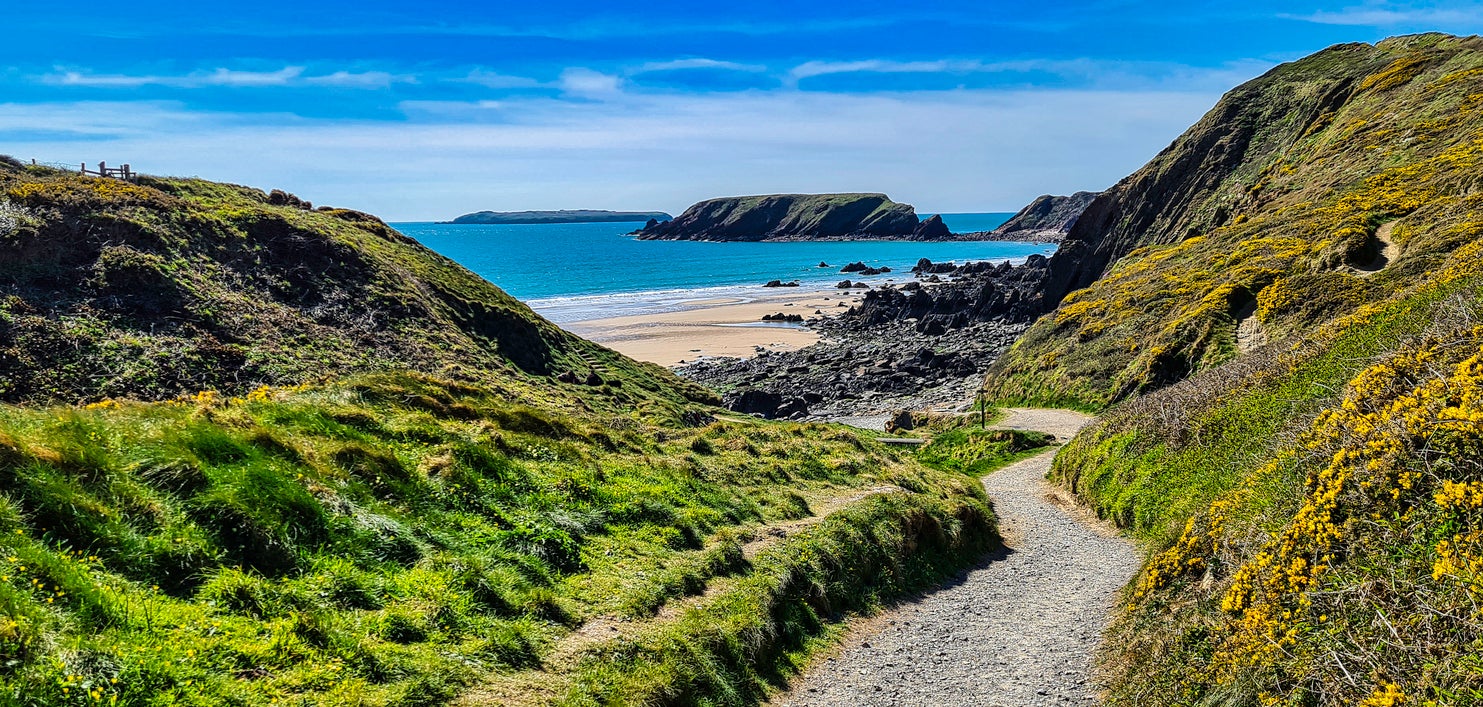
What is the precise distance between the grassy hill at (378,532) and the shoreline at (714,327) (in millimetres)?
47722

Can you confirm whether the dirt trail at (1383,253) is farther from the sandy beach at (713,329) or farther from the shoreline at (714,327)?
the sandy beach at (713,329)

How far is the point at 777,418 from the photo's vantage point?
2066 inches

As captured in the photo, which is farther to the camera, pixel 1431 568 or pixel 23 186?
pixel 23 186

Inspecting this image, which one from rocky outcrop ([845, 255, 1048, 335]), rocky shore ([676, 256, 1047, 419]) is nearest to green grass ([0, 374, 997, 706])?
rocky shore ([676, 256, 1047, 419])

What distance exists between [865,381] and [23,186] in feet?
155

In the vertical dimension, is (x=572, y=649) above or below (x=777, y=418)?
above

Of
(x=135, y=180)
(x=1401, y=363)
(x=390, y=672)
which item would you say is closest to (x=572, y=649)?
(x=390, y=672)

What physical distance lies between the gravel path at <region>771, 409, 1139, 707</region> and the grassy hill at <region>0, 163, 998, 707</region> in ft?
2.34

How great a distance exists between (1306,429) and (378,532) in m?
12.7

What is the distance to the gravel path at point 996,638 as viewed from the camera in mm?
11148

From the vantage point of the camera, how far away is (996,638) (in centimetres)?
1329

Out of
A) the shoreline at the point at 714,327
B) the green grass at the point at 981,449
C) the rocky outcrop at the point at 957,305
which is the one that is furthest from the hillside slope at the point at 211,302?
the rocky outcrop at the point at 957,305

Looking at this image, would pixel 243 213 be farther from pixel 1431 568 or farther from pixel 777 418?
pixel 1431 568

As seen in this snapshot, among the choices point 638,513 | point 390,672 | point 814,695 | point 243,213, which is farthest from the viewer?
point 243,213
